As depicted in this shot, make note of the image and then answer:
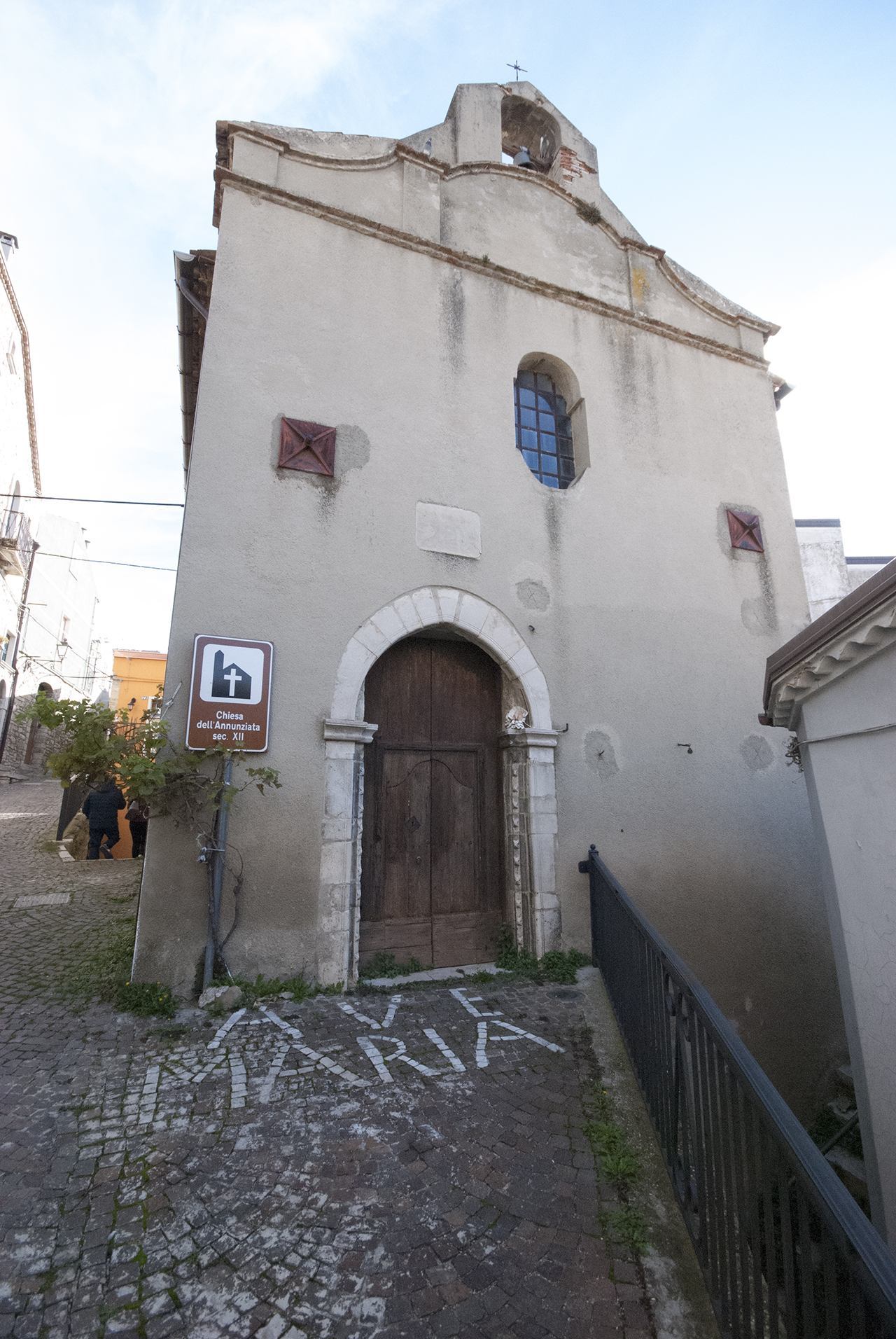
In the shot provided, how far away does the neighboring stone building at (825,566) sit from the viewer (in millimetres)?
16375

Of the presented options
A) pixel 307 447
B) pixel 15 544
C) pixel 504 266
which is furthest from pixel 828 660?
pixel 15 544

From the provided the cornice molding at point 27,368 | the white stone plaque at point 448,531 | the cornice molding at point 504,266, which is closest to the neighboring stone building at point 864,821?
the white stone plaque at point 448,531

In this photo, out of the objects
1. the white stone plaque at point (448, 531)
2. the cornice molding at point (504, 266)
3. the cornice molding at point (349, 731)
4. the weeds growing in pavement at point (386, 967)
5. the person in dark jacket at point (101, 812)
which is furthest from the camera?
the person in dark jacket at point (101, 812)

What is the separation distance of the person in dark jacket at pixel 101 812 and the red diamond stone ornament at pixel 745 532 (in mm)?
8674

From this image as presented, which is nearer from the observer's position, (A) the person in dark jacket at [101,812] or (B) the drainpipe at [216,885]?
(B) the drainpipe at [216,885]

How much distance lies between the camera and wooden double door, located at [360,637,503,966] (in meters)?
5.19

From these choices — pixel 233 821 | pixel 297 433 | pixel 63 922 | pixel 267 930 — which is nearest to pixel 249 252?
pixel 297 433

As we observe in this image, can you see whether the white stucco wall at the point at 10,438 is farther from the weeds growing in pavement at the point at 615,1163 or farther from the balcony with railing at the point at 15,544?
the weeds growing in pavement at the point at 615,1163

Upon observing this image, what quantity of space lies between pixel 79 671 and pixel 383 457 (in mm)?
22357

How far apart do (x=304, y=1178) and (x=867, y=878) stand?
2959 mm

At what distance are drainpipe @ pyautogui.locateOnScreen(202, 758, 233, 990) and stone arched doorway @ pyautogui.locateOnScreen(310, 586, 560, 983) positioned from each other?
70 centimetres

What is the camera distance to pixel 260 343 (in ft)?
17.3

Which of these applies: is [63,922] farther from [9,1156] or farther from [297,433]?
[297,433]

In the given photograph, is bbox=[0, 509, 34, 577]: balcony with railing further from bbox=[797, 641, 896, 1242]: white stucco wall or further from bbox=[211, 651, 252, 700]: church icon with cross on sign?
bbox=[797, 641, 896, 1242]: white stucco wall
